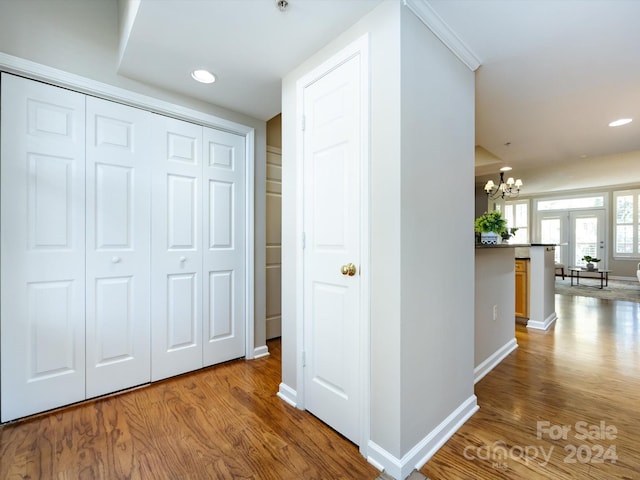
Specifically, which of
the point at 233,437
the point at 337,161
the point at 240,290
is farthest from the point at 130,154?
the point at 233,437

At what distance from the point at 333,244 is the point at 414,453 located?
111cm

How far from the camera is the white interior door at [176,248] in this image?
2.21 meters

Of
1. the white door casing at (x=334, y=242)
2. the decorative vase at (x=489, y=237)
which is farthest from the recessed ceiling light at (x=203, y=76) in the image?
the decorative vase at (x=489, y=237)

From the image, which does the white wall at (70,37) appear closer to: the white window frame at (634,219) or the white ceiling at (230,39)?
the white ceiling at (230,39)

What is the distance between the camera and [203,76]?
2.07 m

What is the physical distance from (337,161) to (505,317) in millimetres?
2391

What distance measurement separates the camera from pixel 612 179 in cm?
695

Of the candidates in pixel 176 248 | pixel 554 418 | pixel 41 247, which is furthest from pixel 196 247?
pixel 554 418

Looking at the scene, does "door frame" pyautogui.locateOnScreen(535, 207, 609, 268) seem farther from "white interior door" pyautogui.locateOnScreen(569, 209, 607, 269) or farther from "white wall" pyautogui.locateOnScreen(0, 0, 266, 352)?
"white wall" pyautogui.locateOnScreen(0, 0, 266, 352)

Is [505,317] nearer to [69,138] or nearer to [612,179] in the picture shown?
[69,138]

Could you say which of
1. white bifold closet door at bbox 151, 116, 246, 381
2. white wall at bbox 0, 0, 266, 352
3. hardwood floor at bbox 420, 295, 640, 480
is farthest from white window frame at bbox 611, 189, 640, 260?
white wall at bbox 0, 0, 266, 352

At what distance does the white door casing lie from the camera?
1.52 metres

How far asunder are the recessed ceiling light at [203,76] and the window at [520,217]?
1051cm

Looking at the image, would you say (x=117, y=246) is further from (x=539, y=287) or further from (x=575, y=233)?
(x=575, y=233)
